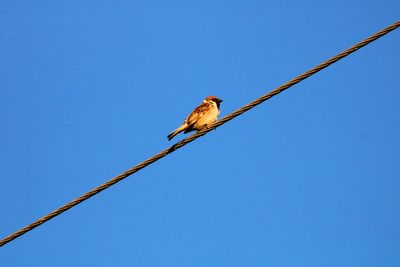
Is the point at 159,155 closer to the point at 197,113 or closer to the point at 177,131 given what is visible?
the point at 177,131

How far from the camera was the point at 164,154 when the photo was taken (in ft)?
20.2

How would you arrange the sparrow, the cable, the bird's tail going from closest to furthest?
the cable, the bird's tail, the sparrow

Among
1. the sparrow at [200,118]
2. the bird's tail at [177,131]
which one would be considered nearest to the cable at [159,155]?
the bird's tail at [177,131]

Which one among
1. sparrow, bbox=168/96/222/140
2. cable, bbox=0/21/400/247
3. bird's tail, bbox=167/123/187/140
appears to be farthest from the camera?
sparrow, bbox=168/96/222/140

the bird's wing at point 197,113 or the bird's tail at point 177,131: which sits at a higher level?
the bird's wing at point 197,113

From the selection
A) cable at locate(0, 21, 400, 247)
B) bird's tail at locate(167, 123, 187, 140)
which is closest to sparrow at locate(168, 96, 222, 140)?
bird's tail at locate(167, 123, 187, 140)

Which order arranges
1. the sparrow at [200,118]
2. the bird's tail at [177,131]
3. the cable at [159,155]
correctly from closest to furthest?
1. the cable at [159,155]
2. the bird's tail at [177,131]
3. the sparrow at [200,118]

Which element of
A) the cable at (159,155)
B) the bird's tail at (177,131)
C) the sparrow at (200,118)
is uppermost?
the sparrow at (200,118)

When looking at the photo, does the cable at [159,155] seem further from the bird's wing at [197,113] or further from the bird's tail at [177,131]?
the bird's wing at [197,113]

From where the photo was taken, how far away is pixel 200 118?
10.1 m

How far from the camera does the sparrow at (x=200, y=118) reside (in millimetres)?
9938

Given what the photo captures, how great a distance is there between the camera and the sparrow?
994cm

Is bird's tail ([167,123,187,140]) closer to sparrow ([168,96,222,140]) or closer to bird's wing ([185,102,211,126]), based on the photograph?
sparrow ([168,96,222,140])

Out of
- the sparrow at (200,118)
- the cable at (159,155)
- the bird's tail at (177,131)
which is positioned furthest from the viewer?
the sparrow at (200,118)
